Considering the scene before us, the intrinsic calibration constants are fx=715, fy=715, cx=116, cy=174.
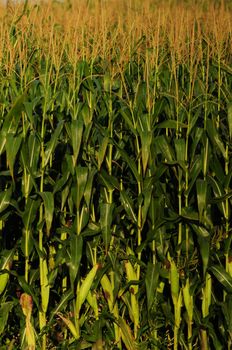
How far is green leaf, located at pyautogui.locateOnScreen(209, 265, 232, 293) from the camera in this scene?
16.8ft

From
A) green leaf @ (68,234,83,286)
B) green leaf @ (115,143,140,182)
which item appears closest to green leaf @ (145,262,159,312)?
green leaf @ (68,234,83,286)

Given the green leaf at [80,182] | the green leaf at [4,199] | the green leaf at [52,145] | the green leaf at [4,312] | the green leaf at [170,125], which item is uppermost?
the green leaf at [170,125]

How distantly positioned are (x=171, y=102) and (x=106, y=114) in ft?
1.80

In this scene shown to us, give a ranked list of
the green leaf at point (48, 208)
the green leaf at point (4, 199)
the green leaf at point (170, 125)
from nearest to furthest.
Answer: the green leaf at point (48, 208) → the green leaf at point (4, 199) → the green leaf at point (170, 125)

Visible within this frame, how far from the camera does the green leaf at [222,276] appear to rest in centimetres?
512

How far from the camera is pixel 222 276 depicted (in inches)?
201

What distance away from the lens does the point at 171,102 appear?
5395 mm

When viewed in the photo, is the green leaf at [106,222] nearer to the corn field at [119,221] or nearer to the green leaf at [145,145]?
the corn field at [119,221]

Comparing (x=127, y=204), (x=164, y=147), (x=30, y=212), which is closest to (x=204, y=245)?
(x=127, y=204)

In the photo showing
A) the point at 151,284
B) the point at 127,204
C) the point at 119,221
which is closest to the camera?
the point at 151,284

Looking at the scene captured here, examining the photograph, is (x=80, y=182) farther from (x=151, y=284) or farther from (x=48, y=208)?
(x=151, y=284)

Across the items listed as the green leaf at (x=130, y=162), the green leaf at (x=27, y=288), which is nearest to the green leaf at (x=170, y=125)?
the green leaf at (x=130, y=162)

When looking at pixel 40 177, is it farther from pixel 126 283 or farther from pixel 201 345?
pixel 201 345

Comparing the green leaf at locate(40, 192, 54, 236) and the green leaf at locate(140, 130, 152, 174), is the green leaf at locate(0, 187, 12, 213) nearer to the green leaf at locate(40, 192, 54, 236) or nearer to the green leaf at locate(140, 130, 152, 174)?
the green leaf at locate(40, 192, 54, 236)
